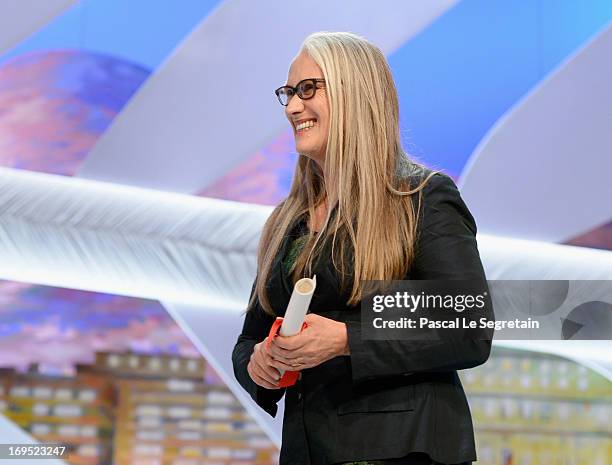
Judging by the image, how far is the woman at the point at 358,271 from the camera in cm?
130

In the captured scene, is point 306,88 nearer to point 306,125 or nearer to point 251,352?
point 306,125

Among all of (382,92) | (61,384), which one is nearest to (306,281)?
(382,92)

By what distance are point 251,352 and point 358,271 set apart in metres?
0.32

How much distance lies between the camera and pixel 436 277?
52.1 inches

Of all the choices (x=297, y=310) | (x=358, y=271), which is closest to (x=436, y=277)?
(x=358, y=271)

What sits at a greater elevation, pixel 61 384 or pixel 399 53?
pixel 399 53

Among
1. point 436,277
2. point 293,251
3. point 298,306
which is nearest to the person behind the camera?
point 298,306

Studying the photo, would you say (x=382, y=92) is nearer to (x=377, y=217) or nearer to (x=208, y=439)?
(x=377, y=217)

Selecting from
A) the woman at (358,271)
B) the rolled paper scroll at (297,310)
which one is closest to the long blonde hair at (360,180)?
the woman at (358,271)

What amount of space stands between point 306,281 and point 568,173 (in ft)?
6.96

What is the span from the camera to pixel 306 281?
3.94ft

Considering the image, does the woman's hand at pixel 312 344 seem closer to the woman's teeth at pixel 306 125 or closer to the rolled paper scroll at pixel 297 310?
the rolled paper scroll at pixel 297 310

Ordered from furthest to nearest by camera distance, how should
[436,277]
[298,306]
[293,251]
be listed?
1. [293,251]
2. [436,277]
3. [298,306]

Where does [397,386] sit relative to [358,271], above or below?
below
